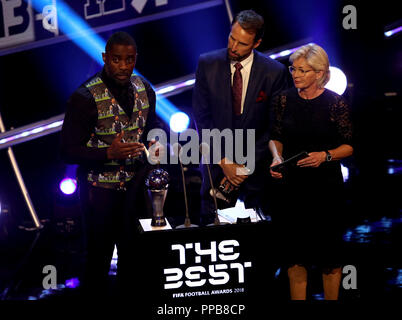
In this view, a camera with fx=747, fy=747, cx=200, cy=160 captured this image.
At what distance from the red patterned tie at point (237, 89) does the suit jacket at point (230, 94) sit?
4cm

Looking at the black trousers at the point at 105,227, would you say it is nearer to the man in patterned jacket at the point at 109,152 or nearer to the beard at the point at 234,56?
the man in patterned jacket at the point at 109,152

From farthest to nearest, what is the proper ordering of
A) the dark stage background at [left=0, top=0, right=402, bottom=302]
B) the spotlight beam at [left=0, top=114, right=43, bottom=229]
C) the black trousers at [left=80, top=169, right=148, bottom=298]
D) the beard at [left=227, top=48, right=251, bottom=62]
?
the spotlight beam at [left=0, top=114, right=43, bottom=229]
the dark stage background at [left=0, top=0, right=402, bottom=302]
the beard at [left=227, top=48, right=251, bottom=62]
the black trousers at [left=80, top=169, right=148, bottom=298]

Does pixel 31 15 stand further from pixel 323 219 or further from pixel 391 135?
pixel 391 135

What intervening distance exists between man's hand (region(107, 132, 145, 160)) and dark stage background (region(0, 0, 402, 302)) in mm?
1741

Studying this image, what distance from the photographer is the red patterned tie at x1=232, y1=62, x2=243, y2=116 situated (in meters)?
4.89

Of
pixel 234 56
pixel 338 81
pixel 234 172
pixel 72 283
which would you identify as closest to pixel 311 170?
pixel 234 172

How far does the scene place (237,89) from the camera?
4.90 m

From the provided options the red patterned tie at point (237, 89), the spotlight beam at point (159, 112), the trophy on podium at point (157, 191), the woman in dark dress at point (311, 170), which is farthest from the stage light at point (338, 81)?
the trophy on podium at point (157, 191)

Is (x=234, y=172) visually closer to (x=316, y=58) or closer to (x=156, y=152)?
(x=156, y=152)

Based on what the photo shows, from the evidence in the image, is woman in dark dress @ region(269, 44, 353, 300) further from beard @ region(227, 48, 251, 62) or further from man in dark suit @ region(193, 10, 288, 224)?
beard @ region(227, 48, 251, 62)

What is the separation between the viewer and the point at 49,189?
6660mm

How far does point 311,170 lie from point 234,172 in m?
0.52

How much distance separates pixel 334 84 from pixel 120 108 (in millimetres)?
2939

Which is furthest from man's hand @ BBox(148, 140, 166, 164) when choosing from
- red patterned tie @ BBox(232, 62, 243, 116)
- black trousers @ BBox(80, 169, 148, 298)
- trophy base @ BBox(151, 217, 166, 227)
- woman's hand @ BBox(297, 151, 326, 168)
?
woman's hand @ BBox(297, 151, 326, 168)
